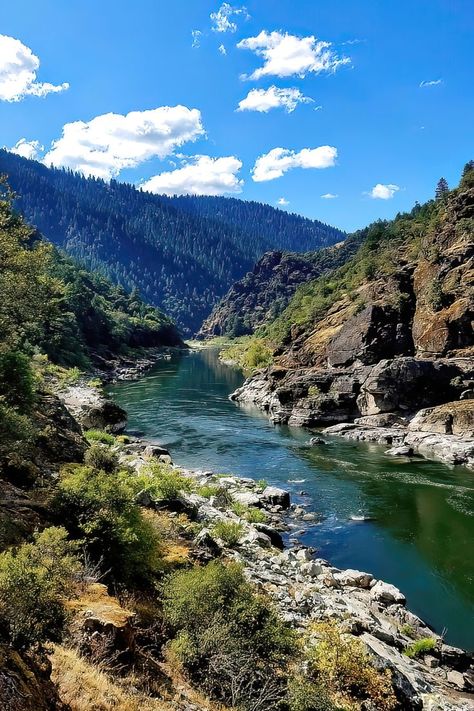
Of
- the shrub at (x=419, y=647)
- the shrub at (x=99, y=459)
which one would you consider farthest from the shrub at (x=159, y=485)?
the shrub at (x=419, y=647)

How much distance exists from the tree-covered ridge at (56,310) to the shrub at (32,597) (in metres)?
12.6

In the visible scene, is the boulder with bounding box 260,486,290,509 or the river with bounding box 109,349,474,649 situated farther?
the boulder with bounding box 260,486,290,509

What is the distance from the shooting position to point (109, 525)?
41.9 ft

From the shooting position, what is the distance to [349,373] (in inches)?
2277

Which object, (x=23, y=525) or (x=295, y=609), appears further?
(x=295, y=609)

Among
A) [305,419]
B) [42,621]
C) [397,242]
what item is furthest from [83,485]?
[397,242]

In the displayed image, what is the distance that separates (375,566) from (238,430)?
2786 cm

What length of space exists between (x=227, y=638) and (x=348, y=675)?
276cm

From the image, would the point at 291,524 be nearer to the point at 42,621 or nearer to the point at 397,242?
the point at 42,621

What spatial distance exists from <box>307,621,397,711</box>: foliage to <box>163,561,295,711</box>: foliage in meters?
0.72

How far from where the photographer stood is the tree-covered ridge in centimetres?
1900

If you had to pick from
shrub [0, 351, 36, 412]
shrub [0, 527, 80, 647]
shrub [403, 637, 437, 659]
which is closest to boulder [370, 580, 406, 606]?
shrub [403, 637, 437, 659]

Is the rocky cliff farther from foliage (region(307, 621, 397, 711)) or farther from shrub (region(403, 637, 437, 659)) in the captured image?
foliage (region(307, 621, 397, 711))

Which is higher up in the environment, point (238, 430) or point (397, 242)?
point (397, 242)
